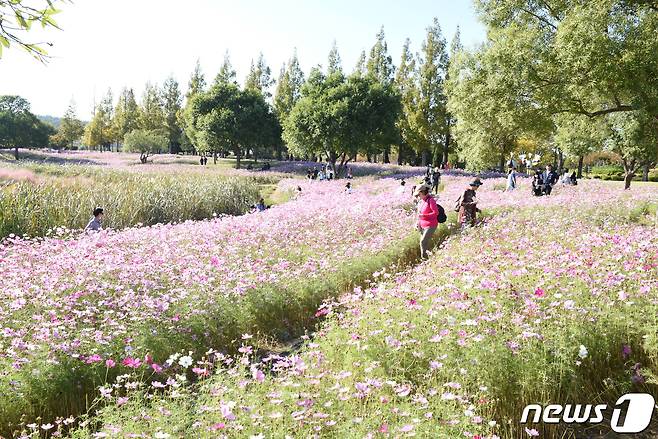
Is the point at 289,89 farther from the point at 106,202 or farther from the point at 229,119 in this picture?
the point at 106,202

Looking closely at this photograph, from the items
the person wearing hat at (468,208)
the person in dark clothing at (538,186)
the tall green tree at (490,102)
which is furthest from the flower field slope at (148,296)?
the person in dark clothing at (538,186)

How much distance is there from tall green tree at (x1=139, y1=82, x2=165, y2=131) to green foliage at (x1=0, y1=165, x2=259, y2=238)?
61835mm

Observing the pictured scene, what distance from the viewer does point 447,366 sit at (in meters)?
5.41

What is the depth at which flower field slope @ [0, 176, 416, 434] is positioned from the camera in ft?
18.5

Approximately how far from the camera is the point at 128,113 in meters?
87.7

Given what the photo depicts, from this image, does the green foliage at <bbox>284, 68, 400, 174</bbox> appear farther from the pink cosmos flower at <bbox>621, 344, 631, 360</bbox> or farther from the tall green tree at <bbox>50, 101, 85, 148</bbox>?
the tall green tree at <bbox>50, 101, 85, 148</bbox>

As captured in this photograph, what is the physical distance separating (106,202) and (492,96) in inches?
A: 631

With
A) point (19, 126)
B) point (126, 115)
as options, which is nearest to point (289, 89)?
point (126, 115)

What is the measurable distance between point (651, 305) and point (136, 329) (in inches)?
273

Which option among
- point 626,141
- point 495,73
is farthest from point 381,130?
point 495,73

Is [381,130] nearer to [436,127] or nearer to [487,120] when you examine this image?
[436,127]

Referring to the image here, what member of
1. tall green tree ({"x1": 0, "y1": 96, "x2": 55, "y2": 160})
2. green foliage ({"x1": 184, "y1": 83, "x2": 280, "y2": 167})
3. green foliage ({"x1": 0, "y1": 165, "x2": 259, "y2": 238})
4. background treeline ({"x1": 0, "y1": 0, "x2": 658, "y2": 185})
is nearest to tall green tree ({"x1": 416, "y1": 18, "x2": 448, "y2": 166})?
background treeline ({"x1": 0, "y1": 0, "x2": 658, "y2": 185})

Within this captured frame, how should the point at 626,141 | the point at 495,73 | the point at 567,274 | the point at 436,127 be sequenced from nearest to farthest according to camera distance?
the point at 567,274
the point at 495,73
the point at 626,141
the point at 436,127

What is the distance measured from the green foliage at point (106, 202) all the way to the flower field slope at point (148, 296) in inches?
155
